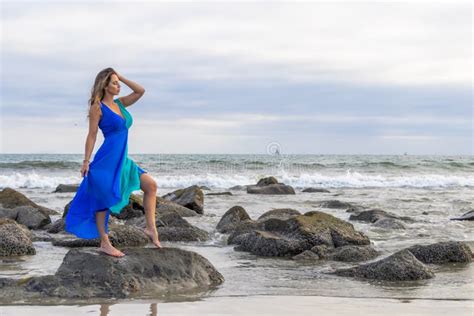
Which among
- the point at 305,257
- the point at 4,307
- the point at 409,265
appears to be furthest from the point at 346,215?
the point at 4,307

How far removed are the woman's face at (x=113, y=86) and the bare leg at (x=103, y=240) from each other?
1322mm

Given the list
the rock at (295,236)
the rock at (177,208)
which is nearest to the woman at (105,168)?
the rock at (295,236)

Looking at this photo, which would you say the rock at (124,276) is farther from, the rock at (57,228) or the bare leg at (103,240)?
the rock at (57,228)

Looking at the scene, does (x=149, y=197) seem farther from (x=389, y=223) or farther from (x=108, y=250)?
(x=389, y=223)

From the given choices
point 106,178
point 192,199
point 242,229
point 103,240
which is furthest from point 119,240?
point 192,199

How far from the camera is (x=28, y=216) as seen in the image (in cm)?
1408

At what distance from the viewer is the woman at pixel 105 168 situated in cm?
698

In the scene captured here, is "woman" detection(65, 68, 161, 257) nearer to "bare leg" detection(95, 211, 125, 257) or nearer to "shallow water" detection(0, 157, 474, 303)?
"bare leg" detection(95, 211, 125, 257)

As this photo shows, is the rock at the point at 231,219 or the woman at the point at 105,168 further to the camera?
the rock at the point at 231,219

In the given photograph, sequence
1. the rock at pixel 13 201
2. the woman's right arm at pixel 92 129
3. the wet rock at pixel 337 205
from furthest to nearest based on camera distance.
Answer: the wet rock at pixel 337 205, the rock at pixel 13 201, the woman's right arm at pixel 92 129

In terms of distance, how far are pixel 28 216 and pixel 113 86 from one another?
7.97 meters

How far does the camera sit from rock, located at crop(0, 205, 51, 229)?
45.1ft

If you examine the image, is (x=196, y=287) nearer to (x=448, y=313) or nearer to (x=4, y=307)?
(x=4, y=307)

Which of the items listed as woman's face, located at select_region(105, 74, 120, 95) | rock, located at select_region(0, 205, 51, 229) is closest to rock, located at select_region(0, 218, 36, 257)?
rock, located at select_region(0, 205, 51, 229)
